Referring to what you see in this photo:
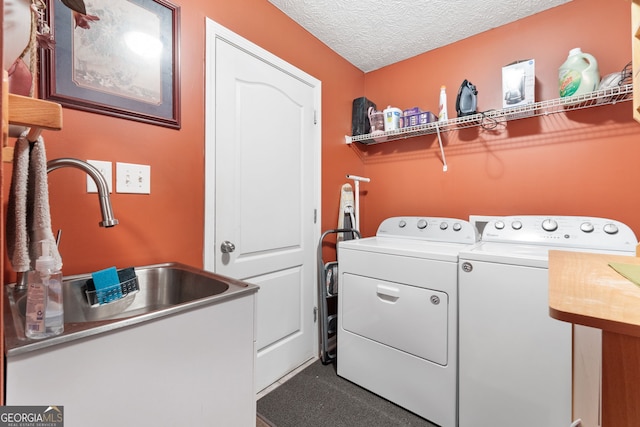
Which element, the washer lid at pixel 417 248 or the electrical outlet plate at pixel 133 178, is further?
the washer lid at pixel 417 248

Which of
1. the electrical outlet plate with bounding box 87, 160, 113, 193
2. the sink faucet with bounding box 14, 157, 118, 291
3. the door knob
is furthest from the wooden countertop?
the electrical outlet plate with bounding box 87, 160, 113, 193

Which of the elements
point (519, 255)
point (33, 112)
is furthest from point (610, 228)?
point (33, 112)

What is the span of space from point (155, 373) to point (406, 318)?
1.27m

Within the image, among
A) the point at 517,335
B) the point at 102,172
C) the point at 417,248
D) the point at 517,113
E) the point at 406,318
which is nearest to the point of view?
the point at 102,172

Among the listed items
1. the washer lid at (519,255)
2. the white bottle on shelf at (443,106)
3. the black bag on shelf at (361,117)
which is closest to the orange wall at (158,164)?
the black bag on shelf at (361,117)

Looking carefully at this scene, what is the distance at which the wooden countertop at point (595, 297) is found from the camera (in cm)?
49

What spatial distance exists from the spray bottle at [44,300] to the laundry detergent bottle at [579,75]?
92.7 inches

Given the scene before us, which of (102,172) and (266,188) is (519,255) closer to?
(266,188)

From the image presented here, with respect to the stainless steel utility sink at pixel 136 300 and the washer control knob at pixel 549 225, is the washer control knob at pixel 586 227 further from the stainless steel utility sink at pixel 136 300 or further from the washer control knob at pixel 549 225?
the stainless steel utility sink at pixel 136 300

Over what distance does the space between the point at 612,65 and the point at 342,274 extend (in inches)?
78.6

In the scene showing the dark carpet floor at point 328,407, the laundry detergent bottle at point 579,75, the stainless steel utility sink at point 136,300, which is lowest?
the dark carpet floor at point 328,407

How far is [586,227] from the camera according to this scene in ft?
4.99

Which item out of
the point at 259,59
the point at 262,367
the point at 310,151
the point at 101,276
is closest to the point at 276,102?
the point at 259,59

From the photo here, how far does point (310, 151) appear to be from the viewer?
2109 mm
